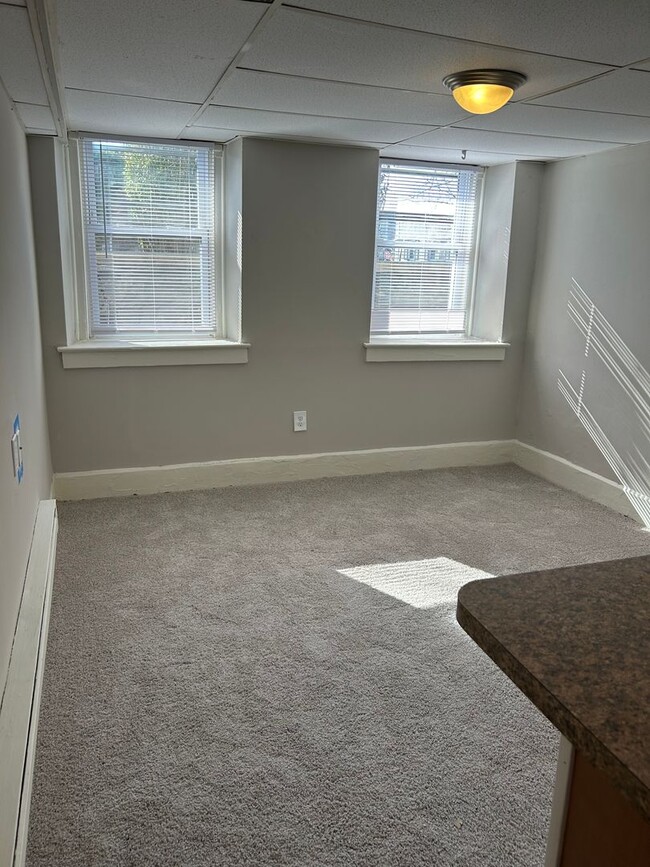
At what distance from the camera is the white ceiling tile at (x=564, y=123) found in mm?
2803

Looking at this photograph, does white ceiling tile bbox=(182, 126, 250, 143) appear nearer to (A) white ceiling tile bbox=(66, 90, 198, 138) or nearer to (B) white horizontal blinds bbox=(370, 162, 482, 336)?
(A) white ceiling tile bbox=(66, 90, 198, 138)

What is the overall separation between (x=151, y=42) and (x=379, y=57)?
2.34ft

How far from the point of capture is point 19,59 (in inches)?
81.1

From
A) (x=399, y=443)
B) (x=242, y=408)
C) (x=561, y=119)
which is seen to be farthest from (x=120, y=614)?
(x=561, y=119)

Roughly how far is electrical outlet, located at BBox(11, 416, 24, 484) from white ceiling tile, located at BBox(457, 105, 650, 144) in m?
2.29

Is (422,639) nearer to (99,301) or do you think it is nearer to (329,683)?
(329,683)

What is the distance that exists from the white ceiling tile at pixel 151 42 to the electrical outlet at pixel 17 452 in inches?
48.5

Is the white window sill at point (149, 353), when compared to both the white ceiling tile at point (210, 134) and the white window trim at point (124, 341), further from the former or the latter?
the white ceiling tile at point (210, 134)

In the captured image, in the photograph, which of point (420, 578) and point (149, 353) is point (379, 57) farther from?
point (149, 353)

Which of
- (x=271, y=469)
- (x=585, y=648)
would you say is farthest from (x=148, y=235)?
(x=585, y=648)

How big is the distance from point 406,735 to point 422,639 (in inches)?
20.6

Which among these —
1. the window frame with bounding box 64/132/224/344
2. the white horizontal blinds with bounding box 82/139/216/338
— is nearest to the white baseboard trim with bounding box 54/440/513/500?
the window frame with bounding box 64/132/224/344

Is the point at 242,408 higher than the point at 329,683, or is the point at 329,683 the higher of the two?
the point at 242,408

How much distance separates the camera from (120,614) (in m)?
2.57
